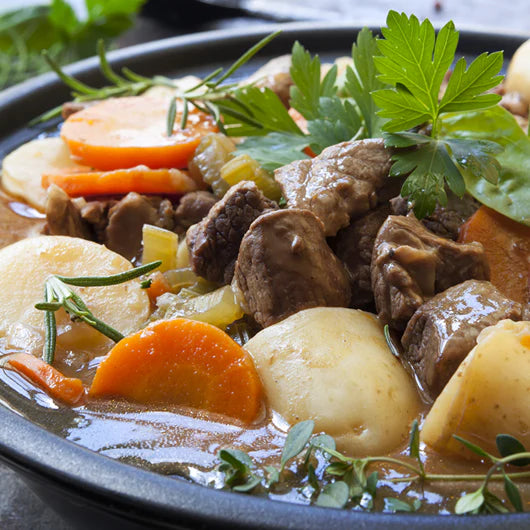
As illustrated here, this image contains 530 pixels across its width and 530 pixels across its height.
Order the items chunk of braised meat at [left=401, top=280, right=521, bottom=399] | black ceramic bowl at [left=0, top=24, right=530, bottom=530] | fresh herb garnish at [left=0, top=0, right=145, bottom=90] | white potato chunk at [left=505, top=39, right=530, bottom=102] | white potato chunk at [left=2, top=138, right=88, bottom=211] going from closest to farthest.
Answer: black ceramic bowl at [left=0, top=24, right=530, bottom=530] → chunk of braised meat at [left=401, top=280, right=521, bottom=399] → white potato chunk at [left=2, top=138, right=88, bottom=211] → white potato chunk at [left=505, top=39, right=530, bottom=102] → fresh herb garnish at [left=0, top=0, right=145, bottom=90]

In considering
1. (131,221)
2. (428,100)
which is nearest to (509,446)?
(428,100)

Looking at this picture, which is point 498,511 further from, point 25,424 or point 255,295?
point 25,424

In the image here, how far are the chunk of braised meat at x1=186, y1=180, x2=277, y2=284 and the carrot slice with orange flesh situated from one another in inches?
12.6

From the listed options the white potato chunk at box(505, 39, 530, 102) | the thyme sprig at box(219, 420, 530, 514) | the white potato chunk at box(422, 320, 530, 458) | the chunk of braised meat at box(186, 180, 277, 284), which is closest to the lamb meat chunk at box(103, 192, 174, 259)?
the chunk of braised meat at box(186, 180, 277, 284)

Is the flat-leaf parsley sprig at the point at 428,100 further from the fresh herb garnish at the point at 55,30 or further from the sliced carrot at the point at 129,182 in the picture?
the fresh herb garnish at the point at 55,30

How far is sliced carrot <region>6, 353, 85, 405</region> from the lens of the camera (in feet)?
5.97

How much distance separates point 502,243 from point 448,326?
20.0 inches

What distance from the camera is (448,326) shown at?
1.72 m

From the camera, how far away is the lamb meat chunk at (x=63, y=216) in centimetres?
240

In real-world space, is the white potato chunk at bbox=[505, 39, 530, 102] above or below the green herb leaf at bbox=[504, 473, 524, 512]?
above

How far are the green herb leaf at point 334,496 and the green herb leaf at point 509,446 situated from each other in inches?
12.6

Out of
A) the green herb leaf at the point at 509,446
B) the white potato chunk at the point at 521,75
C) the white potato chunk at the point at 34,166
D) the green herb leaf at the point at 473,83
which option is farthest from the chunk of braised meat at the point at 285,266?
the white potato chunk at the point at 521,75

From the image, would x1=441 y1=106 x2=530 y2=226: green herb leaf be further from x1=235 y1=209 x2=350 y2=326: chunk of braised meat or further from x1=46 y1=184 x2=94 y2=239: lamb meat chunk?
x1=46 y1=184 x2=94 y2=239: lamb meat chunk

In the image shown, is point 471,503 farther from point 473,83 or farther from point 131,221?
point 131,221
